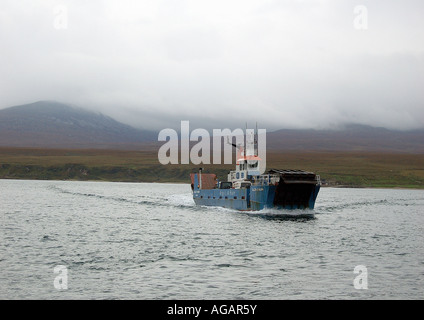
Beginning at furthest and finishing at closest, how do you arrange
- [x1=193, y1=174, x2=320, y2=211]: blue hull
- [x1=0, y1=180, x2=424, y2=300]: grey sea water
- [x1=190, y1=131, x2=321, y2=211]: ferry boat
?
[x1=193, y1=174, x2=320, y2=211]: blue hull < [x1=190, y1=131, x2=321, y2=211]: ferry boat < [x1=0, y1=180, x2=424, y2=300]: grey sea water

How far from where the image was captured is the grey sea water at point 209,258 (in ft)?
79.0

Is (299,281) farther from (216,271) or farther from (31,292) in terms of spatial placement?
(31,292)

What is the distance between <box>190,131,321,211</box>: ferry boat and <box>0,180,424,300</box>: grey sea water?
4450 millimetres

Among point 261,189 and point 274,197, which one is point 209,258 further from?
point 261,189

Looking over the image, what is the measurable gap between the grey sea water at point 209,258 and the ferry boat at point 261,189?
4.45m

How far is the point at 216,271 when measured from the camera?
28.3 m

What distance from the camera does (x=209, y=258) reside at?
3247cm

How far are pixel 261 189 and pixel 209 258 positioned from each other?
3027 centimetres

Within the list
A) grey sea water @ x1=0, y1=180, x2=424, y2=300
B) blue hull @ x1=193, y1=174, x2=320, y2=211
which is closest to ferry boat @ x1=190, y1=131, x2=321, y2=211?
blue hull @ x1=193, y1=174, x2=320, y2=211

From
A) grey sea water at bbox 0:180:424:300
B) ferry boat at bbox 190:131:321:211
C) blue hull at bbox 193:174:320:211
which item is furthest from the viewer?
blue hull at bbox 193:174:320:211

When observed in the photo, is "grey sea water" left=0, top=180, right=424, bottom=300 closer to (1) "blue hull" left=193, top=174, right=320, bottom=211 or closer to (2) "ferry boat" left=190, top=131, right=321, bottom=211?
(1) "blue hull" left=193, top=174, right=320, bottom=211

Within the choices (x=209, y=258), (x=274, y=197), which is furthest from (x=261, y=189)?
(x=209, y=258)

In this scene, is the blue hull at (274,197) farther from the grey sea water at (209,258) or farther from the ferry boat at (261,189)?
the grey sea water at (209,258)

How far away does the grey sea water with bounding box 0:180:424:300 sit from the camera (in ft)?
79.0
